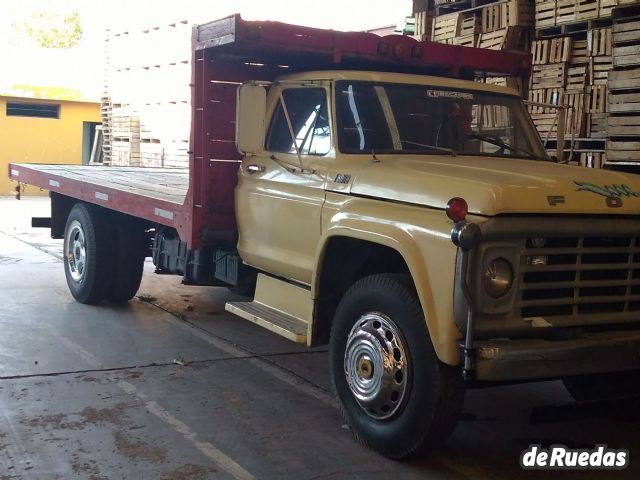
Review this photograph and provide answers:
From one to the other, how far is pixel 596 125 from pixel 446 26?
328cm

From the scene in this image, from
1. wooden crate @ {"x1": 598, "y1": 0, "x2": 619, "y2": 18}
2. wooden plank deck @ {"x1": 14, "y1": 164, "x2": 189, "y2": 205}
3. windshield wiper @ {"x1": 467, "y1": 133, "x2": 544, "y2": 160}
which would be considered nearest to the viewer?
windshield wiper @ {"x1": 467, "y1": 133, "x2": 544, "y2": 160}

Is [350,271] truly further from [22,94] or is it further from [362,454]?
[22,94]

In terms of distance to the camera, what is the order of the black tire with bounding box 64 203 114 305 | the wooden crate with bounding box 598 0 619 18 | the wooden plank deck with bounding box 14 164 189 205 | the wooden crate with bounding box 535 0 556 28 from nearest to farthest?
the wooden plank deck with bounding box 14 164 189 205, the black tire with bounding box 64 203 114 305, the wooden crate with bounding box 598 0 619 18, the wooden crate with bounding box 535 0 556 28

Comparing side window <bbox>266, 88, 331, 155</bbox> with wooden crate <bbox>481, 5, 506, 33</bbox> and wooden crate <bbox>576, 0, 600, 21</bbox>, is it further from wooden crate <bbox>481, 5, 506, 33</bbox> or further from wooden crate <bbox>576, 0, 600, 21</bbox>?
wooden crate <bbox>481, 5, 506, 33</bbox>

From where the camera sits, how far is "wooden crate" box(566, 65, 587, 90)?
10.8m

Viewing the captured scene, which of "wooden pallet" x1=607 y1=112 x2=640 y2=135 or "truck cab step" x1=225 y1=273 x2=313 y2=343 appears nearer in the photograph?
"truck cab step" x1=225 y1=273 x2=313 y2=343

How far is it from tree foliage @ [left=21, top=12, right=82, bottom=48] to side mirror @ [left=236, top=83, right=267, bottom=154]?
172 ft

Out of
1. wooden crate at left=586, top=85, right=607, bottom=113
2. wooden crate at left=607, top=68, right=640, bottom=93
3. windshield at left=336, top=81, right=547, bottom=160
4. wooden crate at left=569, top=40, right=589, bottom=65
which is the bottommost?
windshield at left=336, top=81, right=547, bottom=160

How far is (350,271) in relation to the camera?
5328 millimetres

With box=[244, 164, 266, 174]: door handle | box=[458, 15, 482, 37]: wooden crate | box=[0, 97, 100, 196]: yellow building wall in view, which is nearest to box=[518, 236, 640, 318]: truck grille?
box=[244, 164, 266, 174]: door handle

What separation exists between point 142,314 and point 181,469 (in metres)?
4.07

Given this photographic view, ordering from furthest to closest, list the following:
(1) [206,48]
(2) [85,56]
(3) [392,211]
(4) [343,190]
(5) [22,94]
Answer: (2) [85,56] < (5) [22,94] < (1) [206,48] < (4) [343,190] < (3) [392,211]

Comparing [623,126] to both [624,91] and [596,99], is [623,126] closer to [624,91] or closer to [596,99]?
[624,91]

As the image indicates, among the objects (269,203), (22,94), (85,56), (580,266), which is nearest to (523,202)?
(580,266)
